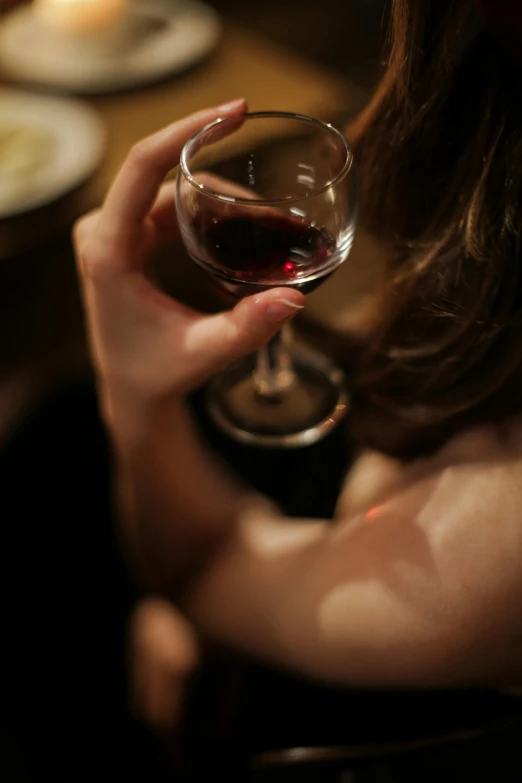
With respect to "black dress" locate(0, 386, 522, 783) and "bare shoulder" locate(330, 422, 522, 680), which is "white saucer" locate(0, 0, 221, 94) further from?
"bare shoulder" locate(330, 422, 522, 680)

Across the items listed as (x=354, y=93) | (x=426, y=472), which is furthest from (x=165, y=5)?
(x=426, y=472)

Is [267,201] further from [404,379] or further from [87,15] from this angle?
[87,15]

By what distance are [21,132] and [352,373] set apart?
0.70 metres

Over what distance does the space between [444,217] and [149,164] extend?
0.89ft

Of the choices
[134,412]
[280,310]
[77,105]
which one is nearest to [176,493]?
[134,412]

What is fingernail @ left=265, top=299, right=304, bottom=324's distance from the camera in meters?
0.56

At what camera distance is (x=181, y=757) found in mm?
1011

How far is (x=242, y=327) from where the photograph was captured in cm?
59

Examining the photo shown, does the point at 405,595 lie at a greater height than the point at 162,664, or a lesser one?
greater

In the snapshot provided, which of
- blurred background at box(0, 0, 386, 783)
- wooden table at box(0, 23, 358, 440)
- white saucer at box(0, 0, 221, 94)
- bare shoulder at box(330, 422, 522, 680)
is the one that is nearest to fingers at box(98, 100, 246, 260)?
blurred background at box(0, 0, 386, 783)

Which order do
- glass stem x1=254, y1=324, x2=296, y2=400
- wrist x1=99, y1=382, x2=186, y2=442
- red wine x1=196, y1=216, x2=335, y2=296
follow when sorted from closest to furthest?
1. red wine x1=196, y1=216, x2=335, y2=296
2. wrist x1=99, y1=382, x2=186, y2=442
3. glass stem x1=254, y1=324, x2=296, y2=400

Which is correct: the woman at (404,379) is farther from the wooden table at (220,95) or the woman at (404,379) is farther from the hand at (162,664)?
the wooden table at (220,95)

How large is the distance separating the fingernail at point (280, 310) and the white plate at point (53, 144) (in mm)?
631

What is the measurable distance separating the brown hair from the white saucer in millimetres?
766
